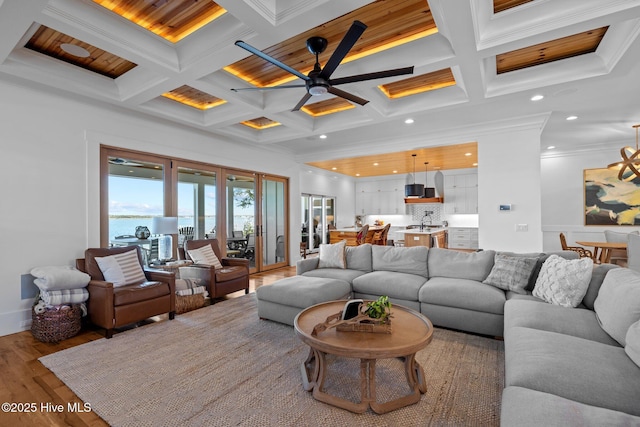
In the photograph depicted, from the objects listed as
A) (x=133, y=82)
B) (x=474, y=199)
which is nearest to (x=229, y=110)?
(x=133, y=82)

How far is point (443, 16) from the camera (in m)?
2.42

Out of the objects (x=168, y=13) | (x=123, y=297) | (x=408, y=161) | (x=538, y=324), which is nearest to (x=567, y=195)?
(x=408, y=161)

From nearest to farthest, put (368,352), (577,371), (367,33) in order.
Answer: (577,371)
(368,352)
(367,33)

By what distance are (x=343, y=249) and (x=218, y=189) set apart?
2881 millimetres

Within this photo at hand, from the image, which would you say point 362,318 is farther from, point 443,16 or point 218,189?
point 218,189

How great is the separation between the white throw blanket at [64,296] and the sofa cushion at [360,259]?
3.28 m

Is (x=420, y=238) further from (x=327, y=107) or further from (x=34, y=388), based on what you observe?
(x=34, y=388)

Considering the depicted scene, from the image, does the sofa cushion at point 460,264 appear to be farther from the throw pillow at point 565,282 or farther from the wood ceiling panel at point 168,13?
the wood ceiling panel at point 168,13

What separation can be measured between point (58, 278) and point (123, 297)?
2.22ft

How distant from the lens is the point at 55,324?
3.10 m

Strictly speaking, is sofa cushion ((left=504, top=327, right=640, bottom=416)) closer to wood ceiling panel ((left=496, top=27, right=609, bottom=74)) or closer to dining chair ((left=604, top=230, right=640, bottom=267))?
wood ceiling panel ((left=496, top=27, right=609, bottom=74))

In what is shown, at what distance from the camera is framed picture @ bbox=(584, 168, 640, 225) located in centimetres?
656

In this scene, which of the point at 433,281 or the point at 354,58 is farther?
the point at 433,281

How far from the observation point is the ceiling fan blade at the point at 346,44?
6.66 ft
